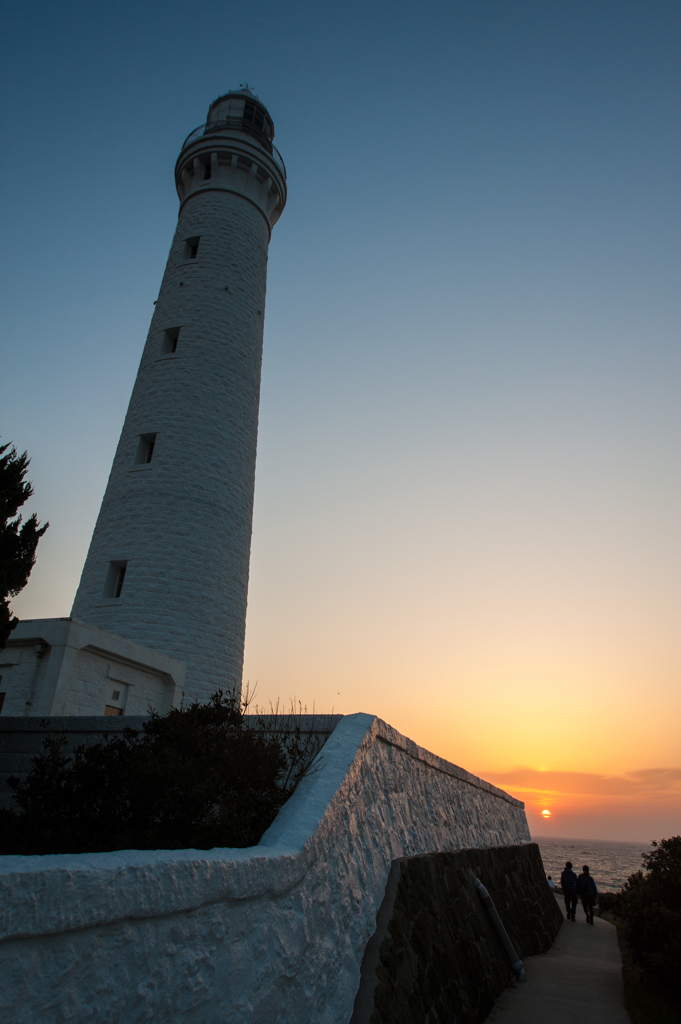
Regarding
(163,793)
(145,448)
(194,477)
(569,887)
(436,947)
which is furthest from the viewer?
(145,448)

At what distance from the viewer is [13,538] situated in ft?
27.5

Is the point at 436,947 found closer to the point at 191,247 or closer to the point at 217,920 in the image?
the point at 217,920

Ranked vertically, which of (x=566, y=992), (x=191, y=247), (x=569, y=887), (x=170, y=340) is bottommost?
(x=566, y=992)

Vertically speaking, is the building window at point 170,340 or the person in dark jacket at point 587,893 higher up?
the building window at point 170,340

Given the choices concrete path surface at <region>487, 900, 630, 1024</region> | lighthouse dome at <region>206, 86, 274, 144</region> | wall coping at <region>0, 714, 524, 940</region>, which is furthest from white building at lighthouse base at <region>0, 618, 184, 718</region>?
lighthouse dome at <region>206, 86, 274, 144</region>

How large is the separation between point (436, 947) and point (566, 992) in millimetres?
3225

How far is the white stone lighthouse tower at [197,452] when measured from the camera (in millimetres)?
15133

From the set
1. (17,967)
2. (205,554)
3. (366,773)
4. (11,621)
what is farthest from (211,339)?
(17,967)

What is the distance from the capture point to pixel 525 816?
16.6m

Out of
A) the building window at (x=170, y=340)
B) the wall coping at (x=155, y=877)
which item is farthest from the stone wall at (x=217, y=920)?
the building window at (x=170, y=340)

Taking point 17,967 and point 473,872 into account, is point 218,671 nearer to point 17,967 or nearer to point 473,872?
point 473,872

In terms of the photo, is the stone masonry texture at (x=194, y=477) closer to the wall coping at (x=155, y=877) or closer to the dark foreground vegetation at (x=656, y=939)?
the dark foreground vegetation at (x=656, y=939)

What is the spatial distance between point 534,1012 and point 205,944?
5126 mm

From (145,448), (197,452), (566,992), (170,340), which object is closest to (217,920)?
(566,992)
